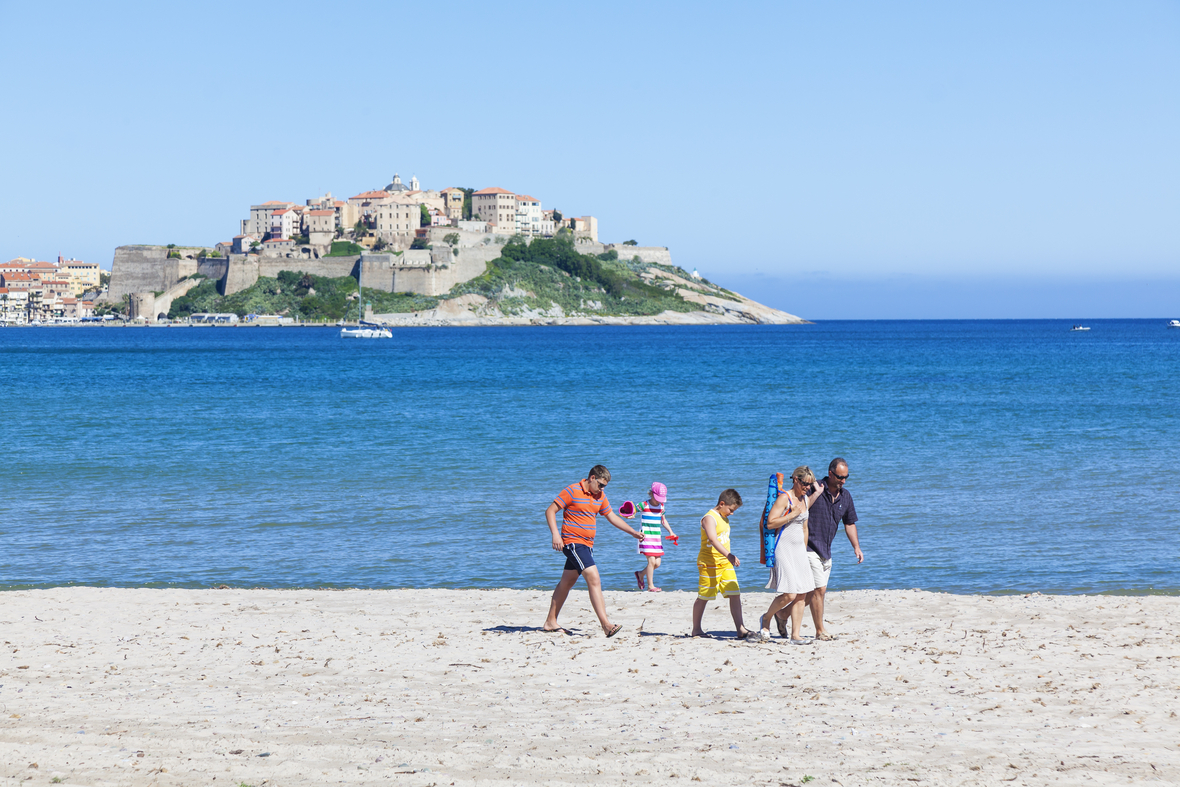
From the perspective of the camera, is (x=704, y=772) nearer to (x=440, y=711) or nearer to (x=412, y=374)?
(x=440, y=711)

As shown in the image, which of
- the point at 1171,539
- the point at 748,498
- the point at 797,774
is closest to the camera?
the point at 797,774

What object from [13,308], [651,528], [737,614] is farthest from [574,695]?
[13,308]

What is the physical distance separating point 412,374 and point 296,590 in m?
52.1

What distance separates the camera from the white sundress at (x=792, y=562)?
9.04 metres

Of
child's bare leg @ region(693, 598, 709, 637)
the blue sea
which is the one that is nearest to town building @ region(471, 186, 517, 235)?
the blue sea

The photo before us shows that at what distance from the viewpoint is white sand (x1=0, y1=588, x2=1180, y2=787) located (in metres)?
6.36

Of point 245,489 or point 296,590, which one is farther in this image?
point 245,489

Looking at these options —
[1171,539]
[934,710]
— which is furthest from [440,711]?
[1171,539]

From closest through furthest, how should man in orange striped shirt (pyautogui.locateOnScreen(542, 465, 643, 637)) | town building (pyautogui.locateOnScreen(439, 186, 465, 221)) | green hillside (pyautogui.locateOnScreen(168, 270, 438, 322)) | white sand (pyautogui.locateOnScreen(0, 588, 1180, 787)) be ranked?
1. white sand (pyautogui.locateOnScreen(0, 588, 1180, 787))
2. man in orange striped shirt (pyautogui.locateOnScreen(542, 465, 643, 637))
3. green hillside (pyautogui.locateOnScreen(168, 270, 438, 322))
4. town building (pyautogui.locateOnScreen(439, 186, 465, 221))

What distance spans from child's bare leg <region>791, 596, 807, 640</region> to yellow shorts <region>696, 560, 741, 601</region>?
49cm

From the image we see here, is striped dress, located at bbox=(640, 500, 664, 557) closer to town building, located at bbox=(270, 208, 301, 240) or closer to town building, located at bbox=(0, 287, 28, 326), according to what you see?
town building, located at bbox=(270, 208, 301, 240)

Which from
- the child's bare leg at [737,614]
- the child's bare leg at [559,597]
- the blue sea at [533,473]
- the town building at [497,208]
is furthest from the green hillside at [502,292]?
the child's bare leg at [737,614]

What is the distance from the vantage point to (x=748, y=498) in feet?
63.4

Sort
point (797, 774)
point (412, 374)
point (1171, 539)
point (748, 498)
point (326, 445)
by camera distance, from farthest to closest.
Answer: point (412, 374)
point (326, 445)
point (748, 498)
point (1171, 539)
point (797, 774)
